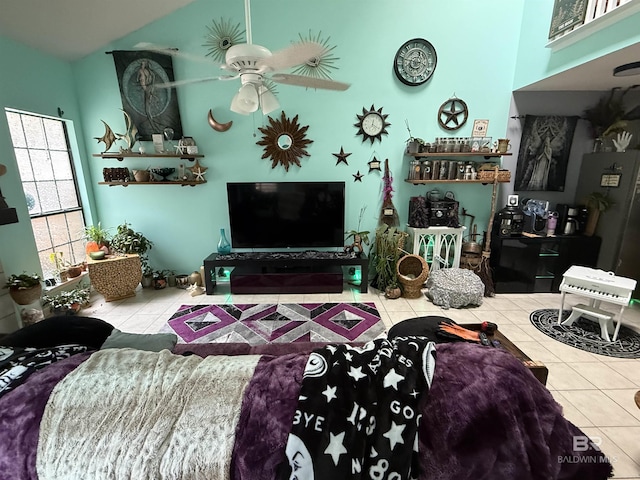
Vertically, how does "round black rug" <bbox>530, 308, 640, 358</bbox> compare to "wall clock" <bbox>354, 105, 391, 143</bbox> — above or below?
below

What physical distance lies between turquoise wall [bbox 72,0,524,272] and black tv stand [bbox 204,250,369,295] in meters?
0.48

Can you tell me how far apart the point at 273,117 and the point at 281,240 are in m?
1.46

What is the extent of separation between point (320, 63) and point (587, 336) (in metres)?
3.79

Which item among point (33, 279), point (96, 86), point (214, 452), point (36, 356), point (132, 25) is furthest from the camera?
point (96, 86)

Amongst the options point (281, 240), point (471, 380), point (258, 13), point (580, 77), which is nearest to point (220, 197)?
point (281, 240)

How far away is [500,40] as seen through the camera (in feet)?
11.0

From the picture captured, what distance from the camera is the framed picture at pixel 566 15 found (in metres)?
2.50

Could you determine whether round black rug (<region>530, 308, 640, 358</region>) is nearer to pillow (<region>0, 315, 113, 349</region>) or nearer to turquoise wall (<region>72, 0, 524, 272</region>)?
turquoise wall (<region>72, 0, 524, 272</region>)

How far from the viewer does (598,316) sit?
8.61 feet

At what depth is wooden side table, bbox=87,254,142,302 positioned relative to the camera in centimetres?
328

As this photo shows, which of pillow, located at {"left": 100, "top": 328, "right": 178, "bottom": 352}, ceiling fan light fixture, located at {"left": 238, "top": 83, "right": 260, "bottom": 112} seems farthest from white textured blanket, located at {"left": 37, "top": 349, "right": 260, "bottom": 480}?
ceiling fan light fixture, located at {"left": 238, "top": 83, "right": 260, "bottom": 112}

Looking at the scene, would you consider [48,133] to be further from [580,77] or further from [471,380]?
[580,77]

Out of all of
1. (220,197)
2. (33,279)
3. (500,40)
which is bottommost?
(33,279)

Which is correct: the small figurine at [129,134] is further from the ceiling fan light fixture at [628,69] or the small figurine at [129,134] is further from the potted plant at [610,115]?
the potted plant at [610,115]
